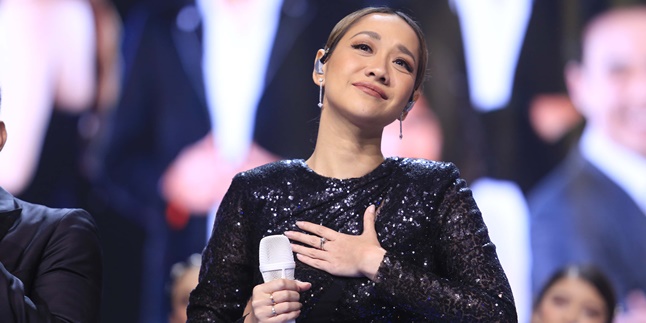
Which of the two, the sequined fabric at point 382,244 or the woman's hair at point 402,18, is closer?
the sequined fabric at point 382,244

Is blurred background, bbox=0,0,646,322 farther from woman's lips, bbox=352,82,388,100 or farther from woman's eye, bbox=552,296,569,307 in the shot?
woman's lips, bbox=352,82,388,100

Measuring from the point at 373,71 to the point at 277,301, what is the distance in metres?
0.58

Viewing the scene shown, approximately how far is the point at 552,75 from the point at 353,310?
2.51 metres

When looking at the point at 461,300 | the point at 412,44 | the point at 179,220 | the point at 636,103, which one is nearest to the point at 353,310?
the point at 461,300

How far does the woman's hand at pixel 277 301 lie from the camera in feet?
5.21

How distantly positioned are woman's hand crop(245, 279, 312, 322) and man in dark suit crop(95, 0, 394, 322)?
238cm

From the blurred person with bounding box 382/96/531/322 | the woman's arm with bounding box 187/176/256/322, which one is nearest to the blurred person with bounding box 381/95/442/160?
the blurred person with bounding box 382/96/531/322

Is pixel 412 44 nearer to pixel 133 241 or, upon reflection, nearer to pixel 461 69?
Answer: pixel 461 69

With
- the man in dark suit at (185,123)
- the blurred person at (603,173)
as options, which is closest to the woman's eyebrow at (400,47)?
the man in dark suit at (185,123)

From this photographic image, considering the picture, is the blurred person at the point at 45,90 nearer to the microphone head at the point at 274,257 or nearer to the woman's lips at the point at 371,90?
the woman's lips at the point at 371,90

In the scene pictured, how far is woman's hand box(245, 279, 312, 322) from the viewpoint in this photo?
1.59 meters

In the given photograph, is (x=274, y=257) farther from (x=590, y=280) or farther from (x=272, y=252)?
(x=590, y=280)

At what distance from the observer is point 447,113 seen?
4.00 metres

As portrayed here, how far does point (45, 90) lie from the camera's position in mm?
4047
